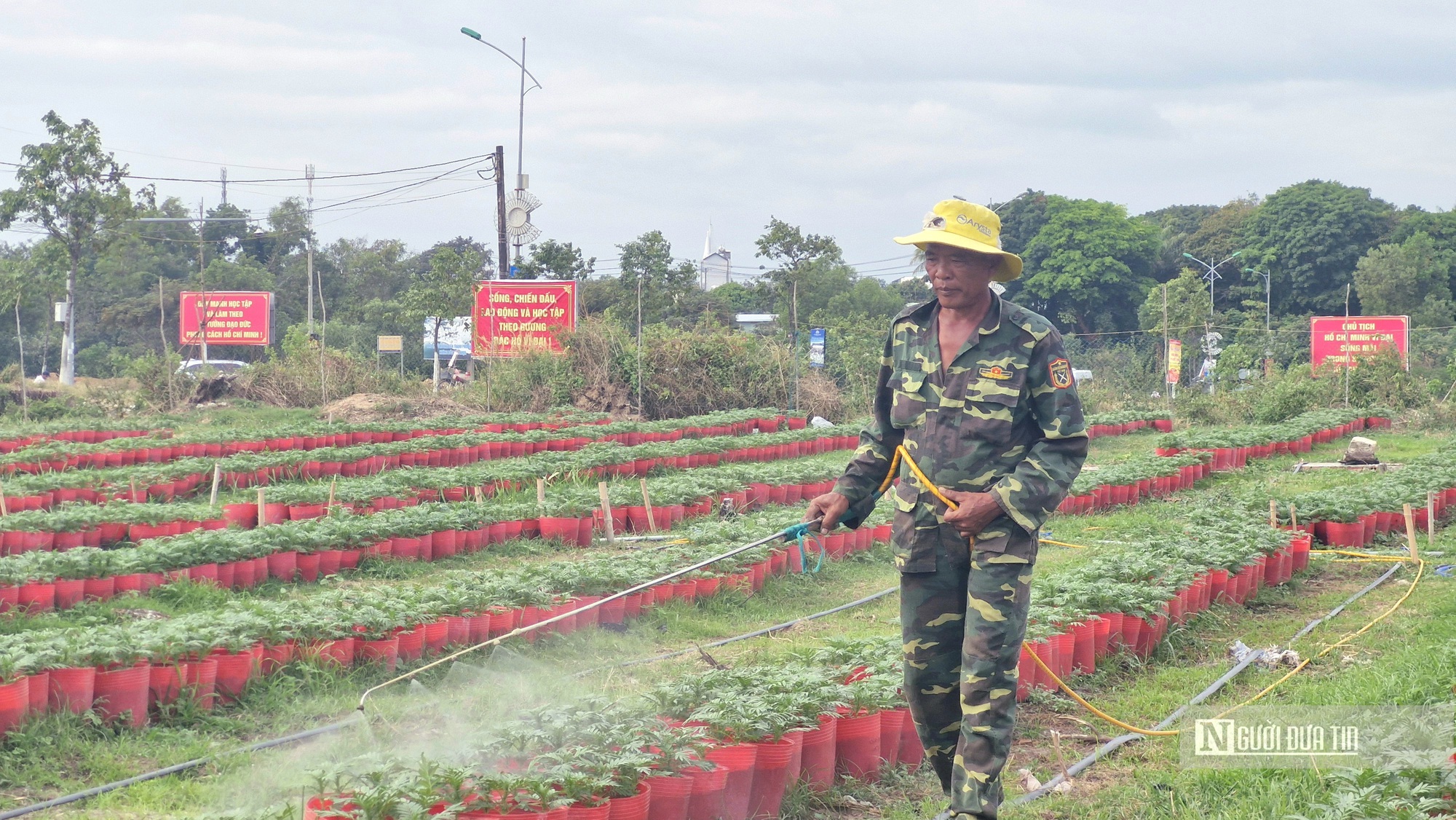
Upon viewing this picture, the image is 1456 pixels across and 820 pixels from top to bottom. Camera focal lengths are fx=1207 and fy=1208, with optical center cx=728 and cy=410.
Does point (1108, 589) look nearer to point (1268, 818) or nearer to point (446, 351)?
point (1268, 818)

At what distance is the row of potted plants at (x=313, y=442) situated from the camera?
1605 centimetres

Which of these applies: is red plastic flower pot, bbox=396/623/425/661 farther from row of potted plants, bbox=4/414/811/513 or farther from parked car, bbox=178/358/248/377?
parked car, bbox=178/358/248/377

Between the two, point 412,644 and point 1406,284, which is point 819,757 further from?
point 1406,284

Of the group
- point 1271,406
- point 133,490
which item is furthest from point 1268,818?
point 1271,406

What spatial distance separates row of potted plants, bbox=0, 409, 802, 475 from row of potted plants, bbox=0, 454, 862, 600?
481 centimetres

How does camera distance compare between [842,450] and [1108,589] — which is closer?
[1108,589]

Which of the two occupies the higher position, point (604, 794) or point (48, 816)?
point (604, 794)

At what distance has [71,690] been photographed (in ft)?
18.4

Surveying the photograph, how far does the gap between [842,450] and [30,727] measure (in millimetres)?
16910

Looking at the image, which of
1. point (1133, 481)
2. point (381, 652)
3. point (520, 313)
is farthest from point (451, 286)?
point (381, 652)

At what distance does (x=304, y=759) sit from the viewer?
165 inches

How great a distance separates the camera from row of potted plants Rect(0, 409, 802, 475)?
16047 mm

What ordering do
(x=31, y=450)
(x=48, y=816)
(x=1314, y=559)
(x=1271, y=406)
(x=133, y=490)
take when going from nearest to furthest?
(x=48, y=816)
(x=1314, y=559)
(x=133, y=490)
(x=31, y=450)
(x=1271, y=406)

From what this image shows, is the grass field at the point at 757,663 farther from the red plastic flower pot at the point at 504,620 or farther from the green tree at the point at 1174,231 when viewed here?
the green tree at the point at 1174,231
